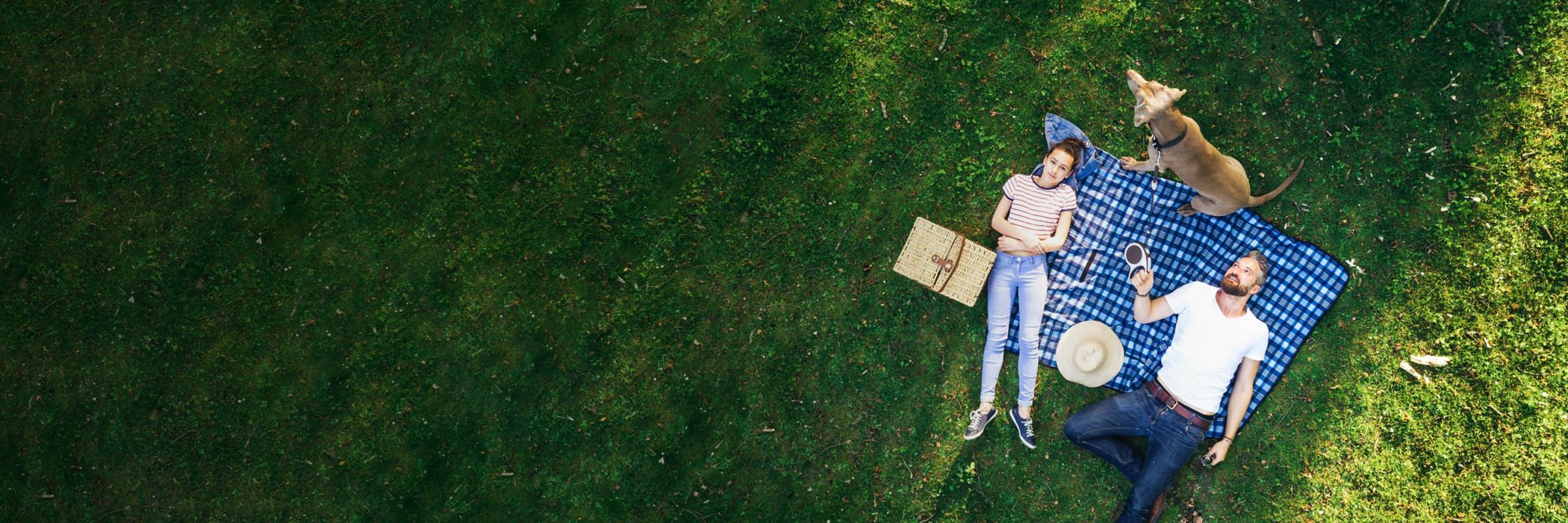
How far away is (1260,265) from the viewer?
23.2ft

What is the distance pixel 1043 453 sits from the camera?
7754 mm

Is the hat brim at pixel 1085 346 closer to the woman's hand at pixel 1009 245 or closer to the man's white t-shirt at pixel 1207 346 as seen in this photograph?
the man's white t-shirt at pixel 1207 346

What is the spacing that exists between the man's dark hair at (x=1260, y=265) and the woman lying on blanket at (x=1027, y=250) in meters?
1.55

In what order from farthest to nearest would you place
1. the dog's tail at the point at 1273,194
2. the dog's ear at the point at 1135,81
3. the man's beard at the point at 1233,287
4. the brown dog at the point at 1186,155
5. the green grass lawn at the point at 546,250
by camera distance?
the green grass lawn at the point at 546,250
the dog's tail at the point at 1273,194
the man's beard at the point at 1233,287
the dog's ear at the point at 1135,81
the brown dog at the point at 1186,155

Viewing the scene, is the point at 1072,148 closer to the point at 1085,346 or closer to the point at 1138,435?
the point at 1085,346

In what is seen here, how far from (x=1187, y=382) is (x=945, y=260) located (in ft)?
7.82

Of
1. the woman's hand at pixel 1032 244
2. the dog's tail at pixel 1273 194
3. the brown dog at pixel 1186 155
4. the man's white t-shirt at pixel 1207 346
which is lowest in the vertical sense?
the man's white t-shirt at pixel 1207 346

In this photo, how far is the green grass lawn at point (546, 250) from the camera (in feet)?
25.2

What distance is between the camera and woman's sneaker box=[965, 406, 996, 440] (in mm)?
7664

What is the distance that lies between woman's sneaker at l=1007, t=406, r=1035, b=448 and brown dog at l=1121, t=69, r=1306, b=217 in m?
2.45

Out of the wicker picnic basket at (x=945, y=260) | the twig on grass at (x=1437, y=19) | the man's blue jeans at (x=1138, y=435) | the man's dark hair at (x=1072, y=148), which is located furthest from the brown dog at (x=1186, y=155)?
the twig on grass at (x=1437, y=19)

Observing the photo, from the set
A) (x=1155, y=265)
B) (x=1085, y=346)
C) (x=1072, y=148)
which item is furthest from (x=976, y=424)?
(x=1072, y=148)

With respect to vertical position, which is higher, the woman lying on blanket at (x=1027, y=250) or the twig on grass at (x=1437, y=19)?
the twig on grass at (x=1437, y=19)

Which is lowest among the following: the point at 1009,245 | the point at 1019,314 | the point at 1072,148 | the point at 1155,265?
the point at 1019,314
